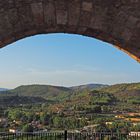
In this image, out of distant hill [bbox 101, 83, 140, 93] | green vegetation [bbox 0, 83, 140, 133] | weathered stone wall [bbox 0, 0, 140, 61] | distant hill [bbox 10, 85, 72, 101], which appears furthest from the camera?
distant hill [bbox 10, 85, 72, 101]

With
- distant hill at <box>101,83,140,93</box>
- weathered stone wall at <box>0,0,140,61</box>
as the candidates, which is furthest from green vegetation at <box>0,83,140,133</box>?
weathered stone wall at <box>0,0,140,61</box>

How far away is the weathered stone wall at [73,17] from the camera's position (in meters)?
3.62

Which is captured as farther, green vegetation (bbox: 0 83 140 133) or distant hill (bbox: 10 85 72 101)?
distant hill (bbox: 10 85 72 101)

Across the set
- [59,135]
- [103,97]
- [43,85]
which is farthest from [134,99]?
[59,135]

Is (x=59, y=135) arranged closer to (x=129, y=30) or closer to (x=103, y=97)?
(x=129, y=30)

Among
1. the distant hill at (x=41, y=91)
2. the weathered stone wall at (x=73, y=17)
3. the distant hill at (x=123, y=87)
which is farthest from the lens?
the distant hill at (x=41, y=91)

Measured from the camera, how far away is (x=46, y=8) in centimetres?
362

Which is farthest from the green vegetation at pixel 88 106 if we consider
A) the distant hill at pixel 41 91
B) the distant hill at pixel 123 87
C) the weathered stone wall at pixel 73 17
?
the weathered stone wall at pixel 73 17

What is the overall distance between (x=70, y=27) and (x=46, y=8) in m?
0.31

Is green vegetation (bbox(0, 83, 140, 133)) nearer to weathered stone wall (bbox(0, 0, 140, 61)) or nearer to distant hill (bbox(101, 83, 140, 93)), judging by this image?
distant hill (bbox(101, 83, 140, 93))

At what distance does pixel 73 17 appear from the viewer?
3652 mm

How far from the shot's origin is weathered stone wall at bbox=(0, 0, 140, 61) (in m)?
3.62

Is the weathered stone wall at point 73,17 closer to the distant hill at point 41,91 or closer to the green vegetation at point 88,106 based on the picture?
the green vegetation at point 88,106

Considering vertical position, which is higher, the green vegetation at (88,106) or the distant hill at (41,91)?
the distant hill at (41,91)
